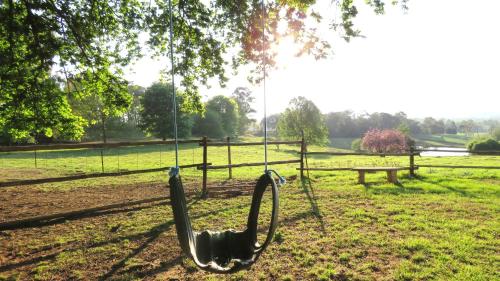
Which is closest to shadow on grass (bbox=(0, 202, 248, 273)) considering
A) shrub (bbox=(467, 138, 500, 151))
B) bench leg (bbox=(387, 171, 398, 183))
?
bench leg (bbox=(387, 171, 398, 183))

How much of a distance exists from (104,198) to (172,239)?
4.02 m

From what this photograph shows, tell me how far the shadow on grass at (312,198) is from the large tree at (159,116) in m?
27.6

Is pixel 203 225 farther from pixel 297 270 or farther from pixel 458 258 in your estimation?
pixel 458 258

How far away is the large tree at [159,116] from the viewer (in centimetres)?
3631

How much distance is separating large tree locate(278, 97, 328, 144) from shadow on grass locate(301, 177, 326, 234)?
84.0 ft

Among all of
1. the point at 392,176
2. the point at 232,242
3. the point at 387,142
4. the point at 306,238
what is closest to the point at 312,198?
the point at 306,238

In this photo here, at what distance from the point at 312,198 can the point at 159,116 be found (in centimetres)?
3144

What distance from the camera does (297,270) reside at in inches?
161

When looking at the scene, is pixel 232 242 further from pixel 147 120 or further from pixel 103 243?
pixel 147 120

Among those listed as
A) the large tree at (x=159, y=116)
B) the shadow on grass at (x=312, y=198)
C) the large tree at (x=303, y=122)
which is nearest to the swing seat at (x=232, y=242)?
the shadow on grass at (x=312, y=198)

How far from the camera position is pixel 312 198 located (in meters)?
8.23

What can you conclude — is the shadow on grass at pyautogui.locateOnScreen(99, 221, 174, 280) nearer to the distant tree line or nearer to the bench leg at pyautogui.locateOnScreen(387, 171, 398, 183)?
the distant tree line

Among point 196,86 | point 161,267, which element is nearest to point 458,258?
point 161,267

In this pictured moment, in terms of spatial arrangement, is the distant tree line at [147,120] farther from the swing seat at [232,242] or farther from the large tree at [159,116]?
the swing seat at [232,242]
